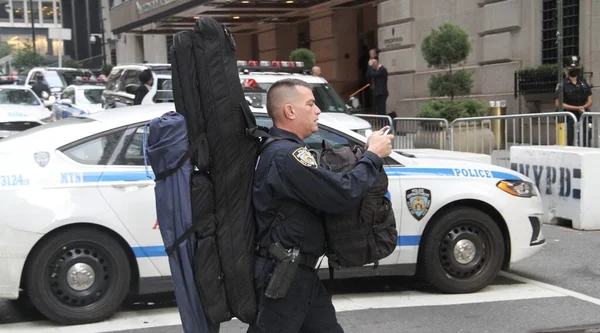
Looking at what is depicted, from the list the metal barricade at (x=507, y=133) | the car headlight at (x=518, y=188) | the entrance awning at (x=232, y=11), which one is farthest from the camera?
the entrance awning at (x=232, y=11)

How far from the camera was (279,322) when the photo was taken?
330 centimetres

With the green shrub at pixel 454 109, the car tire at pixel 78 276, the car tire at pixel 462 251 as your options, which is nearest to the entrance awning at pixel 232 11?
the green shrub at pixel 454 109

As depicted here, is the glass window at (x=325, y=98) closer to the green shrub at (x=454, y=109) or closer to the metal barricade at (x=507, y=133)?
the metal barricade at (x=507, y=133)

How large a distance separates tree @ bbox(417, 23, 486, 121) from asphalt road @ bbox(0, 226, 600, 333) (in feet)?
26.4

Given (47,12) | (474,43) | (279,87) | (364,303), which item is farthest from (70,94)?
(47,12)

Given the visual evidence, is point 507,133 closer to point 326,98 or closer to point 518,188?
point 326,98

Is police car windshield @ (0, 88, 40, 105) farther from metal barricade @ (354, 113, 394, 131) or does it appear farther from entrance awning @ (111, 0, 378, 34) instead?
metal barricade @ (354, 113, 394, 131)

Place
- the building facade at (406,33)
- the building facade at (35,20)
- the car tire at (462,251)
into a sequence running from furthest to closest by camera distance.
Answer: the building facade at (35,20) < the building facade at (406,33) < the car tire at (462,251)

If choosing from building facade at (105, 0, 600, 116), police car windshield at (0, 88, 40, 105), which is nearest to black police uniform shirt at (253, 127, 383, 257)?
building facade at (105, 0, 600, 116)

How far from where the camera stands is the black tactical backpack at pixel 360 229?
10.8 ft

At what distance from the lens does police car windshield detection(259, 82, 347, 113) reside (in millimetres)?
13094

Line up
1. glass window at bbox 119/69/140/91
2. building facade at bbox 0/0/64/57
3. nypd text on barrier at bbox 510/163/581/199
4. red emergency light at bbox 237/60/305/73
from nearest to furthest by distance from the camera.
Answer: nypd text on barrier at bbox 510/163/581/199 → red emergency light at bbox 237/60/305/73 → glass window at bbox 119/69/140/91 → building facade at bbox 0/0/64/57

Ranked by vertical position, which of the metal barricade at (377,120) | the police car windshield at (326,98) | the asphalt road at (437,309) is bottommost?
the asphalt road at (437,309)

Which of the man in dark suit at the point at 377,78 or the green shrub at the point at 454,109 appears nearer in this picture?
the green shrub at the point at 454,109
